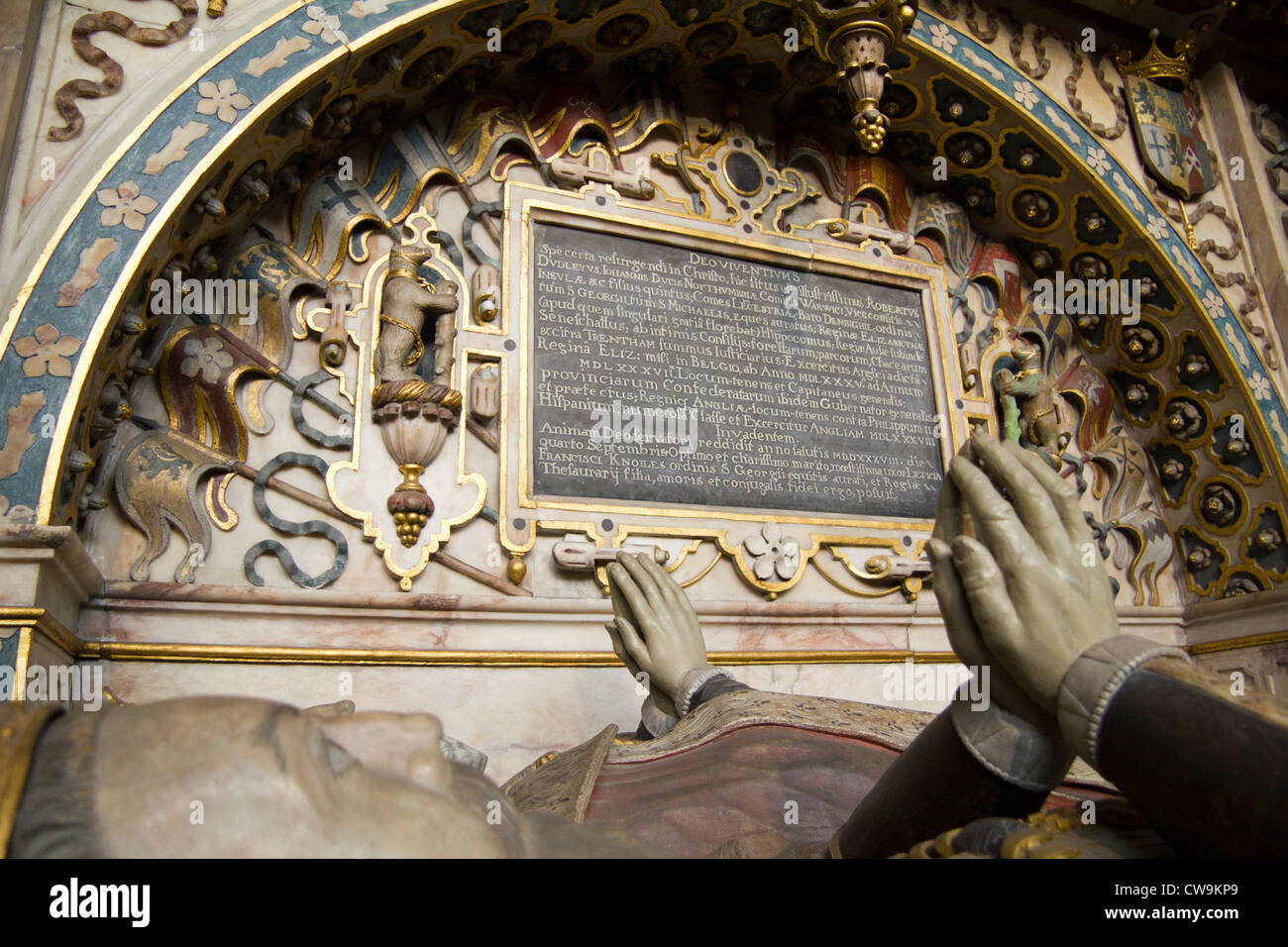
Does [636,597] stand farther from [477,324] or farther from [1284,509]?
[1284,509]

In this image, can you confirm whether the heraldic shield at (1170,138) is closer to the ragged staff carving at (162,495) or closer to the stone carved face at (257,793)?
the ragged staff carving at (162,495)

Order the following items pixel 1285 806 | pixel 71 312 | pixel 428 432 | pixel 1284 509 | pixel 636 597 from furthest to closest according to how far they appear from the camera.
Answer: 1. pixel 1284 509
2. pixel 428 432
3. pixel 636 597
4. pixel 71 312
5. pixel 1285 806

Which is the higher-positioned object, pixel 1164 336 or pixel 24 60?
pixel 24 60

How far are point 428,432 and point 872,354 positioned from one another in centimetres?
192

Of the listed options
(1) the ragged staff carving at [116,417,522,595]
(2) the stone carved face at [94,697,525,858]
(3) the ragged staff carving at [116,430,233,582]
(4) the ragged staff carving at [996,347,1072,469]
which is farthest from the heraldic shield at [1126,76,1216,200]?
(2) the stone carved face at [94,697,525,858]

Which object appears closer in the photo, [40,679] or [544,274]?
[40,679]

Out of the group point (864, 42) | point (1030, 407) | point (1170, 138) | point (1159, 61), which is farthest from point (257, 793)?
point (1159, 61)

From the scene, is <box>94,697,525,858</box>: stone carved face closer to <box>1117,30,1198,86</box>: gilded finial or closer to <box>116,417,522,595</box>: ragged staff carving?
<box>116,417,522,595</box>: ragged staff carving

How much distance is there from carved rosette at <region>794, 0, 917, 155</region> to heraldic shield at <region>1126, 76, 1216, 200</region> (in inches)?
55.4

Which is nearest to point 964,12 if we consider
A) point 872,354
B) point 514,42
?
point 872,354

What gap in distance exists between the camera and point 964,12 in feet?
12.6

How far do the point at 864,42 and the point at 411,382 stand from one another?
202 cm

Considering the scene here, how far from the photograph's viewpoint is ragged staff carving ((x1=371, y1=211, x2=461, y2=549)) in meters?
2.95

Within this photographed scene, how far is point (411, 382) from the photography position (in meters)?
2.97
